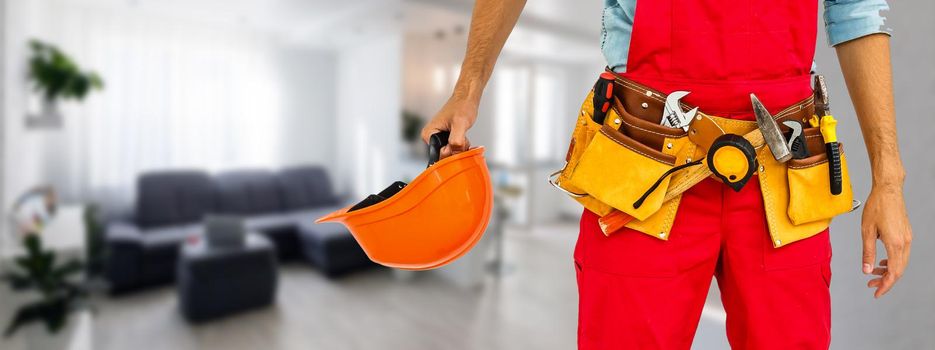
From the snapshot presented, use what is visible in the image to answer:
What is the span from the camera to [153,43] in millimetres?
2434

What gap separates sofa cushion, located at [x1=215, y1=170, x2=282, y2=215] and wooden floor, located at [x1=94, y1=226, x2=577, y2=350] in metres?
0.43

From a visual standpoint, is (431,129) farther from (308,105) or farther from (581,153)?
(308,105)

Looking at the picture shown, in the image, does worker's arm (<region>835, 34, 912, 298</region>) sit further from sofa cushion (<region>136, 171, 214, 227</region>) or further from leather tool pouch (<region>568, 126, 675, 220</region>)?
sofa cushion (<region>136, 171, 214, 227</region>)

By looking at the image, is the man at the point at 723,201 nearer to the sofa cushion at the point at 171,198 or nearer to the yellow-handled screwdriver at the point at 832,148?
the yellow-handled screwdriver at the point at 832,148

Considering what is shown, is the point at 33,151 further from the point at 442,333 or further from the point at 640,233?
the point at 640,233

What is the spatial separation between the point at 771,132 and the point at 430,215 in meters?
0.28

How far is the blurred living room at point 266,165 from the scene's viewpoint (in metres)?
1.94

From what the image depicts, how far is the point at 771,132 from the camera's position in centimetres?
37

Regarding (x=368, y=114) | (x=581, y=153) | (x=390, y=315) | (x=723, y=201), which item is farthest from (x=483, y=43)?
(x=368, y=114)

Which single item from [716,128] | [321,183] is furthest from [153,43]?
[716,128]

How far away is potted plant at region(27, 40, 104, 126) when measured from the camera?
160 centimetres

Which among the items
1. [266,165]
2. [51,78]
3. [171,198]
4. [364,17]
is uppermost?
[364,17]

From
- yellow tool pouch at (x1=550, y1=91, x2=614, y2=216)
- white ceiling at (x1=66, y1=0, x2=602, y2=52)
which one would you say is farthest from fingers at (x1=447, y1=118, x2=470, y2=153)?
white ceiling at (x1=66, y1=0, x2=602, y2=52)

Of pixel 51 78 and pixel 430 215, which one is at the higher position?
pixel 51 78
